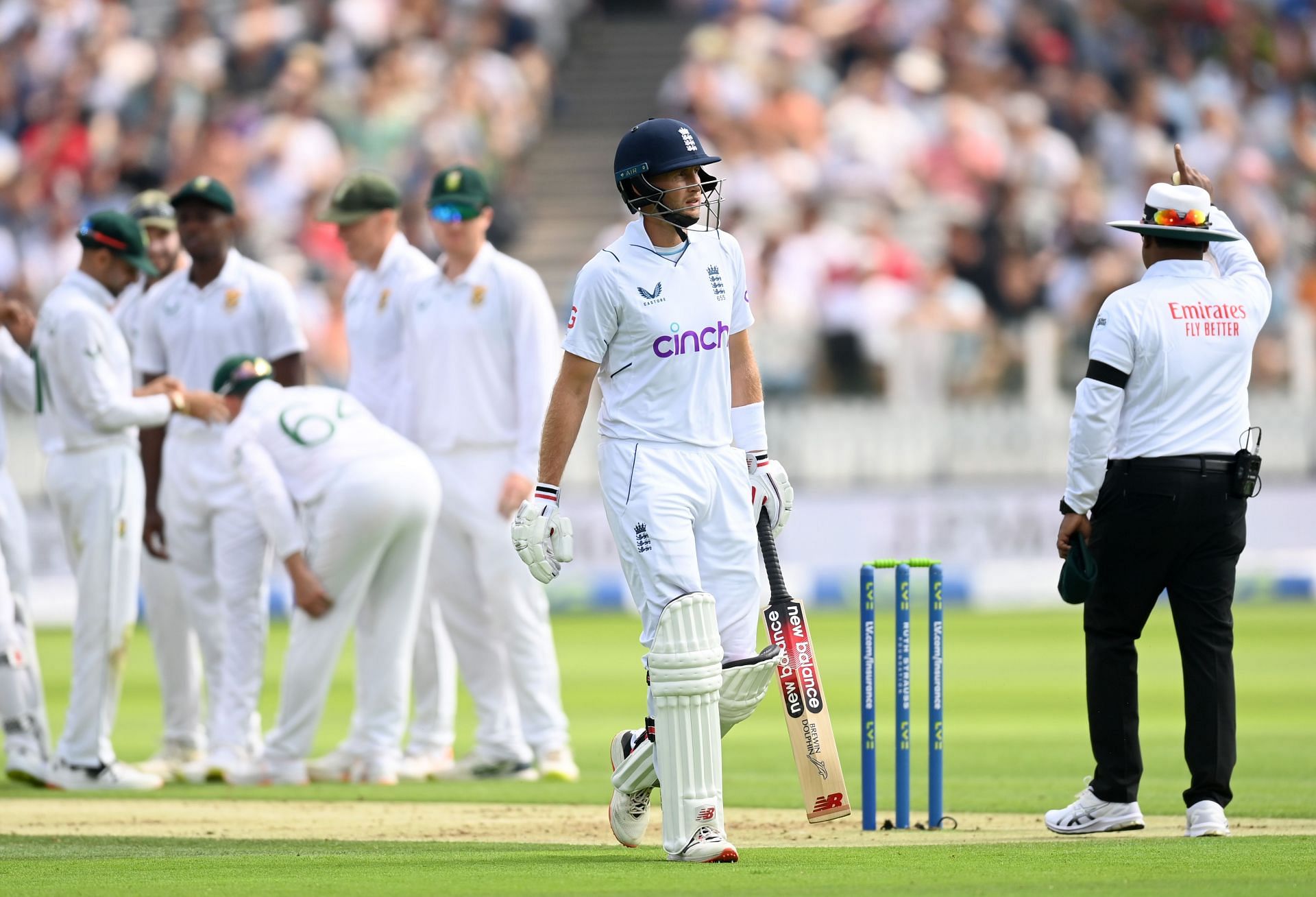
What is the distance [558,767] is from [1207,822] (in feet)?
10.0

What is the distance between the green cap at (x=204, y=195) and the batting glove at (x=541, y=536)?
3.48 meters

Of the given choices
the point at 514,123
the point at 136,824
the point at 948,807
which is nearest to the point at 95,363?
the point at 136,824

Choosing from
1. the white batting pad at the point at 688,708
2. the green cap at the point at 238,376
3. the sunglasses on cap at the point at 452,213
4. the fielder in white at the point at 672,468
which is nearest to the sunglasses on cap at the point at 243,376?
the green cap at the point at 238,376

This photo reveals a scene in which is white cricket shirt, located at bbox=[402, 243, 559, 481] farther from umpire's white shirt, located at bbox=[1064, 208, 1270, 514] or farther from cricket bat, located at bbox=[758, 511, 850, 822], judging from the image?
umpire's white shirt, located at bbox=[1064, 208, 1270, 514]

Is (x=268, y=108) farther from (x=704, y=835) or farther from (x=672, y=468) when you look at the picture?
(x=704, y=835)

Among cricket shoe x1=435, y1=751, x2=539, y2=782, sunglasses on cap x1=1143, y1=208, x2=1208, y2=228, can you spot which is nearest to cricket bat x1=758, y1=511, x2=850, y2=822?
sunglasses on cap x1=1143, y1=208, x2=1208, y2=228

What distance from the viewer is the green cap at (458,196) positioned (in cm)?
848

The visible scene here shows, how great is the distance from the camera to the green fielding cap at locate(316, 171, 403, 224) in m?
8.73

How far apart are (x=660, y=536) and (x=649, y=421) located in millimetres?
359

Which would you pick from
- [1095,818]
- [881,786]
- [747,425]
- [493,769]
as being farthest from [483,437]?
[1095,818]

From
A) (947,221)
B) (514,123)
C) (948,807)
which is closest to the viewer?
(948,807)

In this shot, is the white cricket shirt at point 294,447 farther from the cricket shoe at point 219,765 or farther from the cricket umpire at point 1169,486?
the cricket umpire at point 1169,486

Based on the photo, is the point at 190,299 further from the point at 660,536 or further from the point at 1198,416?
A: the point at 1198,416

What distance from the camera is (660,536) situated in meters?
5.58
